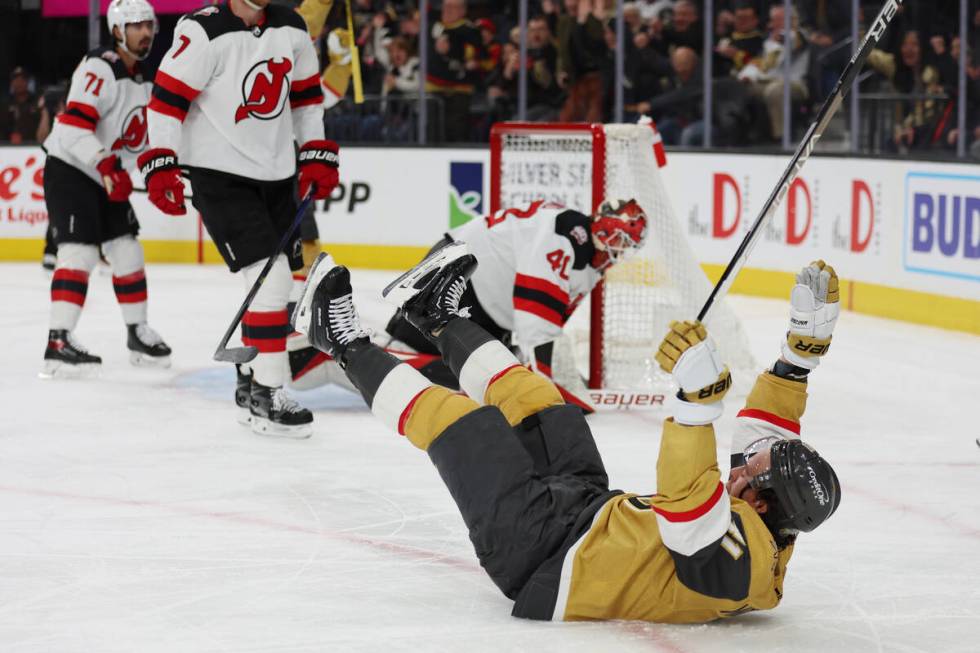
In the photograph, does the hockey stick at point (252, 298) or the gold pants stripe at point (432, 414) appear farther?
the hockey stick at point (252, 298)

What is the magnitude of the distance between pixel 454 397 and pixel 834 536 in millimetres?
1025

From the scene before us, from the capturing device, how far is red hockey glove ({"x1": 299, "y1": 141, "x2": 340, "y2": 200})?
4.34 metres

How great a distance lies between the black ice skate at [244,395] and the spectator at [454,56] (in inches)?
179

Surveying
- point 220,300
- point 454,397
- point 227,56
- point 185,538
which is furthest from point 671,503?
point 220,300

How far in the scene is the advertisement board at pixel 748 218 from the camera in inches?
246

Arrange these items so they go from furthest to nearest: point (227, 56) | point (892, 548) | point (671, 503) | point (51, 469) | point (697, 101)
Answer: point (697, 101), point (227, 56), point (51, 469), point (892, 548), point (671, 503)

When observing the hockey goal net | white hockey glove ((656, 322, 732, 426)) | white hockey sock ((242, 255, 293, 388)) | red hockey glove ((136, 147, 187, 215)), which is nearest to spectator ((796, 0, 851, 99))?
the hockey goal net

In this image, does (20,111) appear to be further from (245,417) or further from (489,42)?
(245,417)

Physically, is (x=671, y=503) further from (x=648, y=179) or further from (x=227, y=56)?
(x=648, y=179)

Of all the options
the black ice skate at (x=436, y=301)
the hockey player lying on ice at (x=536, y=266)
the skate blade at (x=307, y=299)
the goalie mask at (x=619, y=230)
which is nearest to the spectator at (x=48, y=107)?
the hockey player lying on ice at (x=536, y=266)

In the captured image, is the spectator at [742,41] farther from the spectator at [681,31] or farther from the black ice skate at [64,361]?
the black ice skate at [64,361]

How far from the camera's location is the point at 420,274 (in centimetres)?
308

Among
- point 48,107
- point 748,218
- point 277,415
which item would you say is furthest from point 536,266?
point 48,107

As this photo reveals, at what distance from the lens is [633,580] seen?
2469 mm
